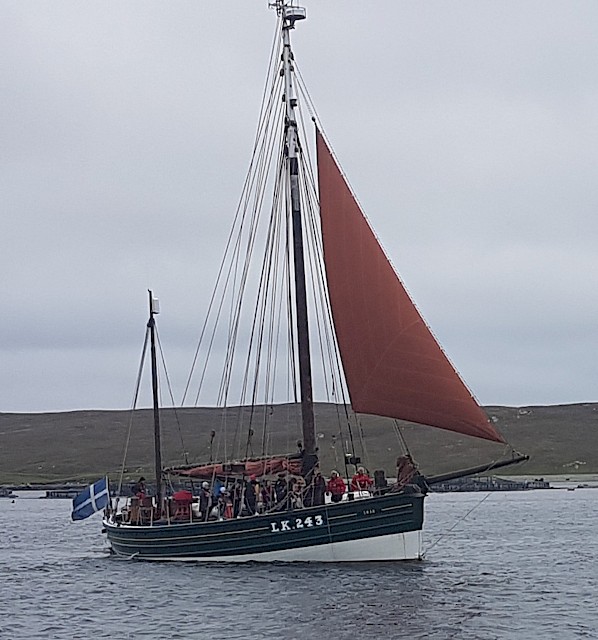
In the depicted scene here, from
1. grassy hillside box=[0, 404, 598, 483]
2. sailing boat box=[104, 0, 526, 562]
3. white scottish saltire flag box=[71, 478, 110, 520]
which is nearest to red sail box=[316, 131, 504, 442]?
sailing boat box=[104, 0, 526, 562]

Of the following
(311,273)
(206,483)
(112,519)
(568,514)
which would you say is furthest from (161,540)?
(568,514)

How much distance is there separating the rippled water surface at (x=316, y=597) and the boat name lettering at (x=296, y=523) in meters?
1.27

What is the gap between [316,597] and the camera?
36.4m

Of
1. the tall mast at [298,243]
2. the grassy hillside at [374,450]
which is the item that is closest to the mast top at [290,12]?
the tall mast at [298,243]

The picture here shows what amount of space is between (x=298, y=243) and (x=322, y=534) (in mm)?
10306

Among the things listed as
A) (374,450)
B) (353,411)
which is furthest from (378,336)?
(374,450)

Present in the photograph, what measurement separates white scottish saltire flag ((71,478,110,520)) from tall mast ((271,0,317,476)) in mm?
10791

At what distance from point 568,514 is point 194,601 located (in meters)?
53.4

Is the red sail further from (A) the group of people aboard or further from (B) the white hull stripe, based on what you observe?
(B) the white hull stripe

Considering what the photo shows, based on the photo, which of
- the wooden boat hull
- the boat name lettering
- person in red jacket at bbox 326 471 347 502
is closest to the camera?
the wooden boat hull

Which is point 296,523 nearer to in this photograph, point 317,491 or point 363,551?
point 317,491

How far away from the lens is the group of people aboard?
136 feet

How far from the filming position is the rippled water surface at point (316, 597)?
3250 cm

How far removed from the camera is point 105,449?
634 ft
